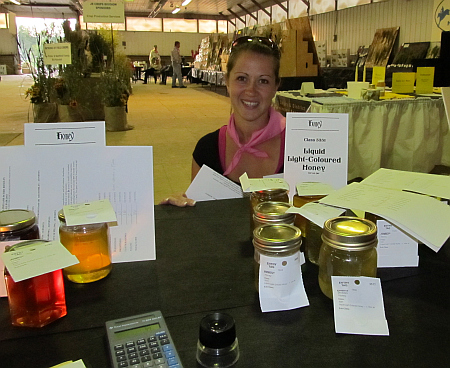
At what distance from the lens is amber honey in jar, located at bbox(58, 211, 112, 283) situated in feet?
2.75

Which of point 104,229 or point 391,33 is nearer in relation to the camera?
point 104,229

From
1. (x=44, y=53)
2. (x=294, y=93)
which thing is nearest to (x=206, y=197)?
(x=294, y=93)

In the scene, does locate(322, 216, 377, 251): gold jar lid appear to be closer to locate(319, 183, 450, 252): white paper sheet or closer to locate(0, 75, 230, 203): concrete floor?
locate(319, 183, 450, 252): white paper sheet

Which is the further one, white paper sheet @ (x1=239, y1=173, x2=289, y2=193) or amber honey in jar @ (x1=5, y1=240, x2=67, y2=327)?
white paper sheet @ (x1=239, y1=173, x2=289, y2=193)

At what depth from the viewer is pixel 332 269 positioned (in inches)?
30.2

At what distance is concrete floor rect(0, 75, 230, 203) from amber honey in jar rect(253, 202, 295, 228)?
8.24ft

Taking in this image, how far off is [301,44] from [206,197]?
152 inches

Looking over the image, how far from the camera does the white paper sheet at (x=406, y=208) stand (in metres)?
0.77

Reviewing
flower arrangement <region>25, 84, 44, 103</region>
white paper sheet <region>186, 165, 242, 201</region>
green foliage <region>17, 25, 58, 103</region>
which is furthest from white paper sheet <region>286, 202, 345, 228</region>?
flower arrangement <region>25, 84, 44, 103</region>

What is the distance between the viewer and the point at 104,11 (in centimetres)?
464

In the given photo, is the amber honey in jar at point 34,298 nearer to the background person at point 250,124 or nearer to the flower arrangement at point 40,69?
the background person at point 250,124

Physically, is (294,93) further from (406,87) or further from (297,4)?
(297,4)

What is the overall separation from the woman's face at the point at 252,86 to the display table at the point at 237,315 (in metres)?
0.87

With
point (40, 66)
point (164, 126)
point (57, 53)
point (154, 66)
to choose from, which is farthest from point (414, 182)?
point (154, 66)
